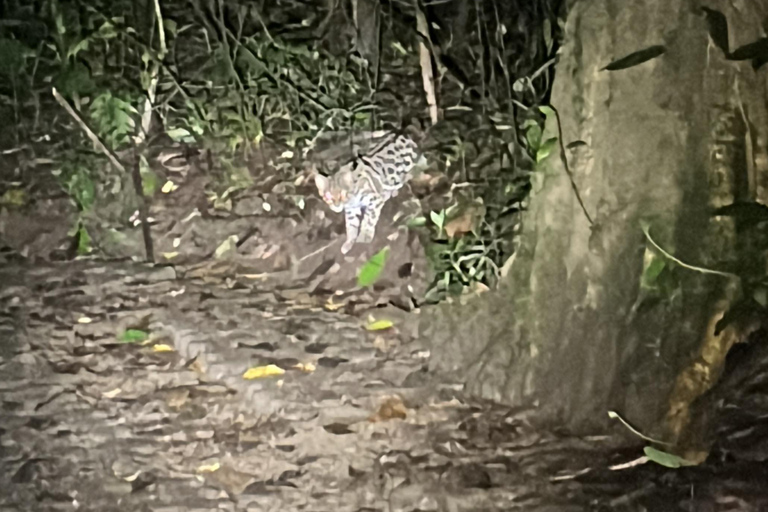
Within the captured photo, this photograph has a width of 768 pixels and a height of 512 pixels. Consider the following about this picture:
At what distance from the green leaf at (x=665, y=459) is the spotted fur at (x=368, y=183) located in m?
0.47

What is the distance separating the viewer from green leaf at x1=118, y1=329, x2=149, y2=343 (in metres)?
0.88

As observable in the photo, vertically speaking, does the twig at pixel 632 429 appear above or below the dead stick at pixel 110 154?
below

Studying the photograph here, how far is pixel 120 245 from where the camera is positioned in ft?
2.88

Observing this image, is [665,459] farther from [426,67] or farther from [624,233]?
[426,67]

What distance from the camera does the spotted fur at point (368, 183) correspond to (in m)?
0.85

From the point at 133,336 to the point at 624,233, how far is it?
666 mm

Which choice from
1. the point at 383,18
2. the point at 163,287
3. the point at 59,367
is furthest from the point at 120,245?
the point at 383,18

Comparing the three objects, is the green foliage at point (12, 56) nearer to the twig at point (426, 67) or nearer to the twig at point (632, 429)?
the twig at point (426, 67)

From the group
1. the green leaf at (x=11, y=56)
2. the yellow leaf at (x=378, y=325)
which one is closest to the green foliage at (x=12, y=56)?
the green leaf at (x=11, y=56)

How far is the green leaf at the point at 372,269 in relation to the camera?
0.87 m

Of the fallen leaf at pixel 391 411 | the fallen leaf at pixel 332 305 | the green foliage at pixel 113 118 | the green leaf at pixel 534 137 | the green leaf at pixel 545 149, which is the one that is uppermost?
the green foliage at pixel 113 118

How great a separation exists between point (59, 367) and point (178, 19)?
0.49 metres

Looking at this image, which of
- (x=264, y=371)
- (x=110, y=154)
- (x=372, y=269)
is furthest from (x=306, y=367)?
(x=110, y=154)

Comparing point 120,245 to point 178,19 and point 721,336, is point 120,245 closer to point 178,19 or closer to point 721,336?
point 178,19
